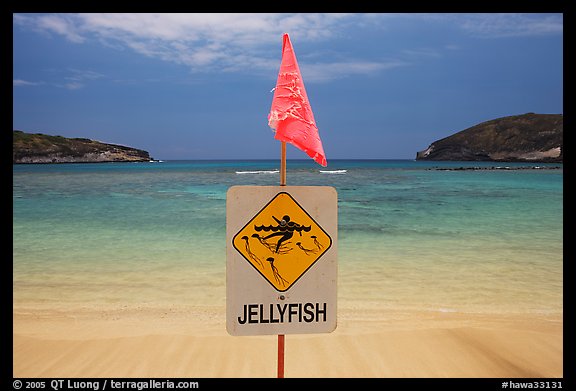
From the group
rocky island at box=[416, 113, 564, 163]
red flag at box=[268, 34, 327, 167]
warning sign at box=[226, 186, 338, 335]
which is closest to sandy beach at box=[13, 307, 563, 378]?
warning sign at box=[226, 186, 338, 335]

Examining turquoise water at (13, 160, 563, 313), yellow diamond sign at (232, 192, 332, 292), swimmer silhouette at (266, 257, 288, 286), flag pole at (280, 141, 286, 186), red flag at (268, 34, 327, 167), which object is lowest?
turquoise water at (13, 160, 563, 313)

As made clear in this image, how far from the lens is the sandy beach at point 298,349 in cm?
363

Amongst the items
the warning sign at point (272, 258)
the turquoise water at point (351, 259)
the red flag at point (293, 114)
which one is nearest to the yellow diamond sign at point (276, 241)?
the warning sign at point (272, 258)

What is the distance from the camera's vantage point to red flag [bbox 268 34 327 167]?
6.91ft

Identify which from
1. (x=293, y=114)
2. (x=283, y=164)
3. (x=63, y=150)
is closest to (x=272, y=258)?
(x=283, y=164)

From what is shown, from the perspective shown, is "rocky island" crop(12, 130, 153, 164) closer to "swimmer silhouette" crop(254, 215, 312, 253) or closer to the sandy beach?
the sandy beach

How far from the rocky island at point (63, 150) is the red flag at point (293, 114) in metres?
118

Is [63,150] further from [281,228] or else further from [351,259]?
[281,228]

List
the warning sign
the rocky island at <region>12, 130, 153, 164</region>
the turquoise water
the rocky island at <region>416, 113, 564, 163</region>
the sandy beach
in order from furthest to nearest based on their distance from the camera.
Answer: the rocky island at <region>416, 113, 564, 163</region>, the rocky island at <region>12, 130, 153, 164</region>, the turquoise water, the sandy beach, the warning sign

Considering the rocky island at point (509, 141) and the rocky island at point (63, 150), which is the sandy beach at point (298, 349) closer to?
the rocky island at point (509, 141)

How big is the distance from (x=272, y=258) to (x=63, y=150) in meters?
124

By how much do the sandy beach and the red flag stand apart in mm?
2252
